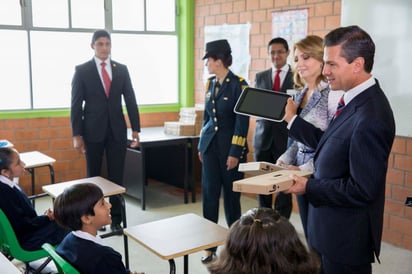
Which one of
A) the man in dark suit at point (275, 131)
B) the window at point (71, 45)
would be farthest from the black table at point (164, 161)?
the man in dark suit at point (275, 131)

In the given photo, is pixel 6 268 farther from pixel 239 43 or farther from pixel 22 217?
pixel 239 43

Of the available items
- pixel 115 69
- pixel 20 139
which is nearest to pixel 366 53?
pixel 115 69

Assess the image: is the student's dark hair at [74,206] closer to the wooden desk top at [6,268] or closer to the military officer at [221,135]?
the wooden desk top at [6,268]

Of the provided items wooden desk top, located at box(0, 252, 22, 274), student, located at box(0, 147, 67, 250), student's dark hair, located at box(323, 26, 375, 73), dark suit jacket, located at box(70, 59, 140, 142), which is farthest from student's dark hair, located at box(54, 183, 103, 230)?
dark suit jacket, located at box(70, 59, 140, 142)

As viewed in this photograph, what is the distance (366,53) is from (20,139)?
4107mm

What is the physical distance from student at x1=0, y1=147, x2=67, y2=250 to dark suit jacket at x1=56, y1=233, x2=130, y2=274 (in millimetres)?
762

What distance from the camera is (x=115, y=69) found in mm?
3910

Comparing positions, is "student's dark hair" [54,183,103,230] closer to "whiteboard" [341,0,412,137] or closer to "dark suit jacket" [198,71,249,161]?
"dark suit jacket" [198,71,249,161]

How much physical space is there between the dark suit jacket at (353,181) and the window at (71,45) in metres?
3.99

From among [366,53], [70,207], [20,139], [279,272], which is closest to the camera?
[279,272]

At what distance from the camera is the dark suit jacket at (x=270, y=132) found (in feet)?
12.2

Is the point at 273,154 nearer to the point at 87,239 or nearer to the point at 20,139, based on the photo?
the point at 87,239

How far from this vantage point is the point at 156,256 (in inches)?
133

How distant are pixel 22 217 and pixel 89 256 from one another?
96cm
